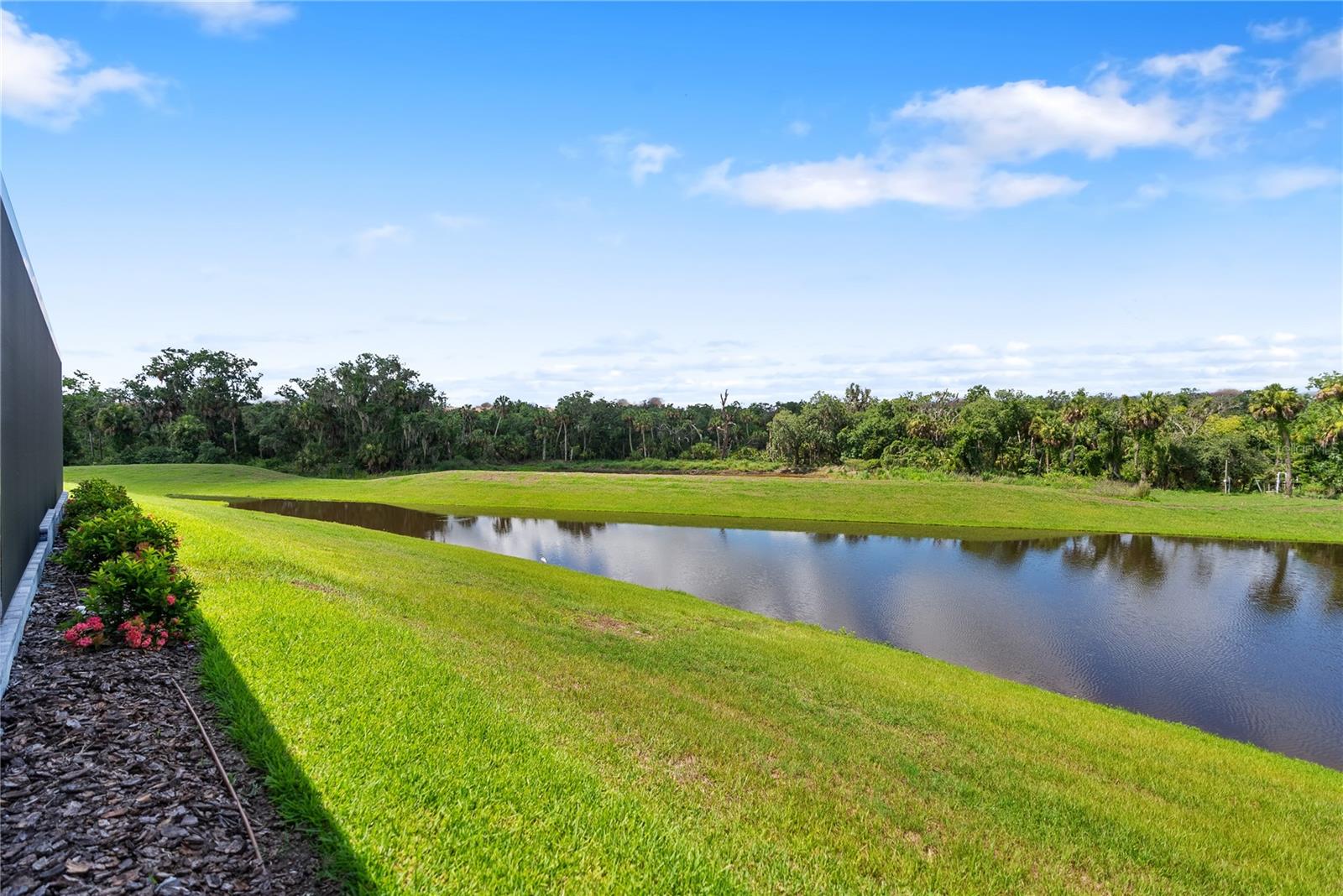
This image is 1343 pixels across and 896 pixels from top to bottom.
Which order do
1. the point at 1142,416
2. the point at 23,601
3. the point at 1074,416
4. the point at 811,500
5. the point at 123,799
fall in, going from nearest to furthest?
the point at 123,799
the point at 23,601
the point at 811,500
the point at 1142,416
the point at 1074,416

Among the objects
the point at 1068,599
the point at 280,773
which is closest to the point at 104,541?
the point at 280,773

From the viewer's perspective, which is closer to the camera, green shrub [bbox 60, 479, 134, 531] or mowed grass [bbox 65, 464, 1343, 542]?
green shrub [bbox 60, 479, 134, 531]

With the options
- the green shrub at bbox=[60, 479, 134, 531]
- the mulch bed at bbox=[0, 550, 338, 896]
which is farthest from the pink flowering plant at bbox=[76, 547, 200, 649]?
the green shrub at bbox=[60, 479, 134, 531]

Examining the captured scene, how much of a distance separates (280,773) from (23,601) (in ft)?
17.6

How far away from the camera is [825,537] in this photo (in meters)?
36.4

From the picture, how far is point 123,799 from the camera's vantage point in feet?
14.5

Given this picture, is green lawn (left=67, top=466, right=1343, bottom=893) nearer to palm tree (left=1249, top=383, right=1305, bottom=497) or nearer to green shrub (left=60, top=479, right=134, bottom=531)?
green shrub (left=60, top=479, right=134, bottom=531)

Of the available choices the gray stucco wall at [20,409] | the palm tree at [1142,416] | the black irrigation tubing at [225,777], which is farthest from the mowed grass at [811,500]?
the black irrigation tubing at [225,777]

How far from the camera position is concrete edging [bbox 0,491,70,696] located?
5.88m

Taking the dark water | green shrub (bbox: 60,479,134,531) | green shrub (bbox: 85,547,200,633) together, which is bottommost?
the dark water

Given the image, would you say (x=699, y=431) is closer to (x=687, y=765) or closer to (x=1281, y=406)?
(x=1281, y=406)

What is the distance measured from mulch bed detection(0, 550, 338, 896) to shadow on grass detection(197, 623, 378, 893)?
0.07m

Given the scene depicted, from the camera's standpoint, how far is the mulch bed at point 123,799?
379 centimetres

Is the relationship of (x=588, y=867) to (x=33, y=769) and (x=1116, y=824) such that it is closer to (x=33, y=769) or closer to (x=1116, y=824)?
(x=33, y=769)
